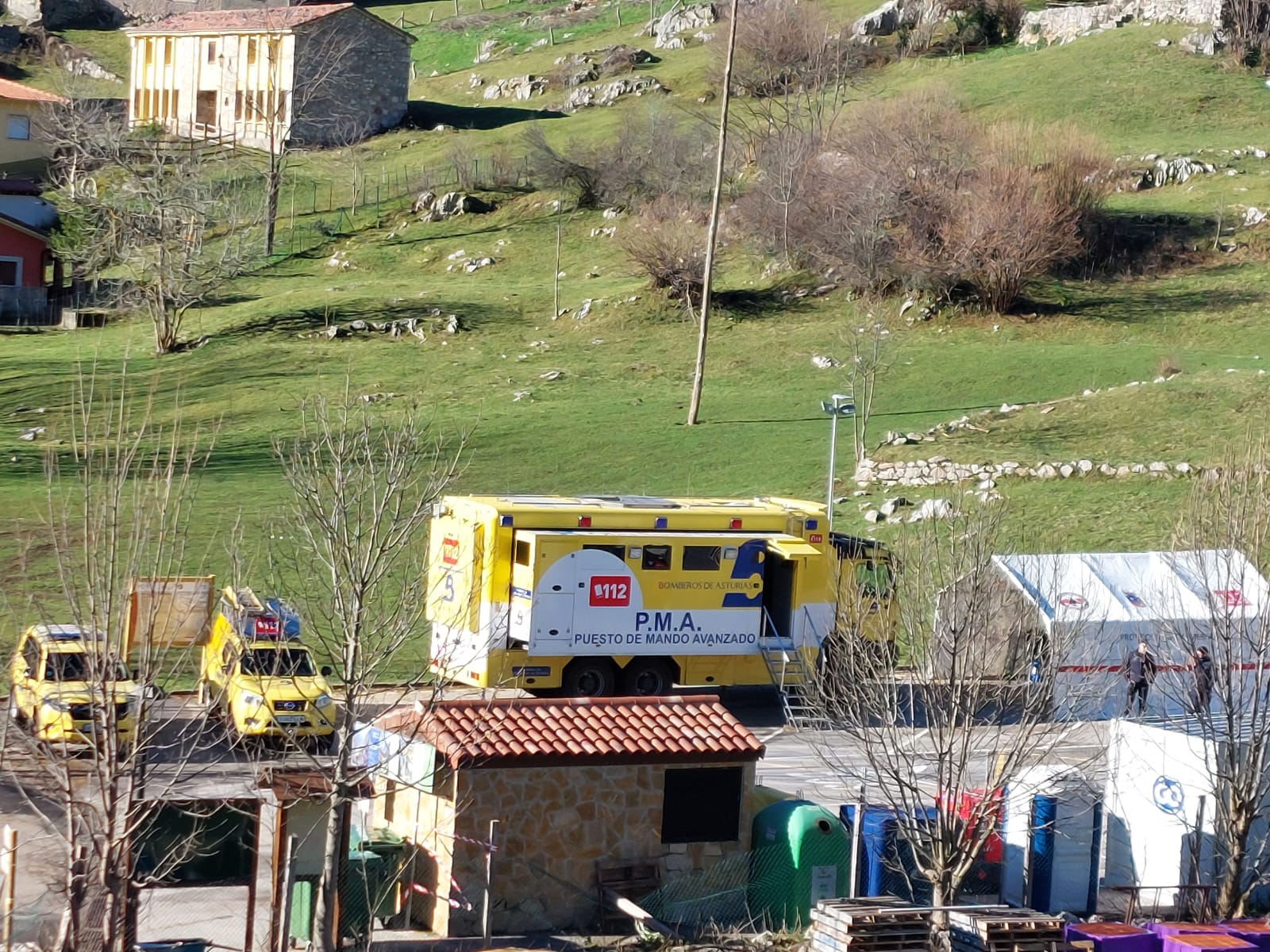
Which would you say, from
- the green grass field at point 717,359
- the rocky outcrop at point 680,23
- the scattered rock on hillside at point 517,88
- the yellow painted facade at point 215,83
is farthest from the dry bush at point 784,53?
the yellow painted facade at point 215,83

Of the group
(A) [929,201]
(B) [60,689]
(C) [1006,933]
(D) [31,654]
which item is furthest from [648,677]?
(A) [929,201]

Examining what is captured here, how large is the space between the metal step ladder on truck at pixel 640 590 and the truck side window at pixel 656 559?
19 mm

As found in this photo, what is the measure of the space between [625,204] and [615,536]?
42.5 meters

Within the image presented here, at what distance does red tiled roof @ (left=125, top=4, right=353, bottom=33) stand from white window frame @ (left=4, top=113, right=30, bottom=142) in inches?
369

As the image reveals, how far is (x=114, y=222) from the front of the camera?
61.7 m

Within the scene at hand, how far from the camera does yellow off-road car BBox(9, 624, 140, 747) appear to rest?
12.8 meters

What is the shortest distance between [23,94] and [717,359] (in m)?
42.3

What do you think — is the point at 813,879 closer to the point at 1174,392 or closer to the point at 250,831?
the point at 250,831

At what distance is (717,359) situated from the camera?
50781mm

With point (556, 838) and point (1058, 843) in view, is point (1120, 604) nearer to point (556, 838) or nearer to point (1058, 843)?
point (1058, 843)

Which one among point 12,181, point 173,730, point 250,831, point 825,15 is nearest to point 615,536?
point 173,730

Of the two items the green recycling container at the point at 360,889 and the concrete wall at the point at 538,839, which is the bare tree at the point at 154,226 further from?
the green recycling container at the point at 360,889

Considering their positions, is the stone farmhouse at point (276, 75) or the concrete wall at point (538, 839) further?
the stone farmhouse at point (276, 75)

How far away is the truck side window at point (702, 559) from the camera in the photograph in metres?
25.9
